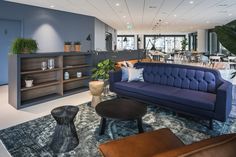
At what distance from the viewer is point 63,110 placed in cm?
276

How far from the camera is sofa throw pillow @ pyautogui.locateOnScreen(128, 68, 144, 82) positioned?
15.3ft

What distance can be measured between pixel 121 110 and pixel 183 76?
1894 millimetres

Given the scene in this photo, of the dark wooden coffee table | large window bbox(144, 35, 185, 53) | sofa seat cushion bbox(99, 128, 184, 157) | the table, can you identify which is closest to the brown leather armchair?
sofa seat cushion bbox(99, 128, 184, 157)

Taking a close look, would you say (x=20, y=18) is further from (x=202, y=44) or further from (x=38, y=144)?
(x=202, y=44)

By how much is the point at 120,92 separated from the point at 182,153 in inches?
139

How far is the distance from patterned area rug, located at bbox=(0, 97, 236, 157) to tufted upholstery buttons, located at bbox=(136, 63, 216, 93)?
0.70 metres

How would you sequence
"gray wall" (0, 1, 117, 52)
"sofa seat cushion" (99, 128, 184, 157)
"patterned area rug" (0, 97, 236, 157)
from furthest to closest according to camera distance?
"gray wall" (0, 1, 117, 52), "patterned area rug" (0, 97, 236, 157), "sofa seat cushion" (99, 128, 184, 157)

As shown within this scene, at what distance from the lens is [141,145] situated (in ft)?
5.86

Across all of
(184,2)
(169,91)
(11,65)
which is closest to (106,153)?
(169,91)

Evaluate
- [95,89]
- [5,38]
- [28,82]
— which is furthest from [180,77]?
[5,38]

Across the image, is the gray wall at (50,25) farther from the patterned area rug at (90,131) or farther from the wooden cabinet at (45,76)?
the patterned area rug at (90,131)

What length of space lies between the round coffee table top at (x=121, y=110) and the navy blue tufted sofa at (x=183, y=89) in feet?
2.68

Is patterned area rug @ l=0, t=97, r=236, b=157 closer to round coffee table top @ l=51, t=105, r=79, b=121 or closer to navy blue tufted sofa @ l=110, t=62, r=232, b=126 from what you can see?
navy blue tufted sofa @ l=110, t=62, r=232, b=126

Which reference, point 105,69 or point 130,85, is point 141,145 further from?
point 105,69
